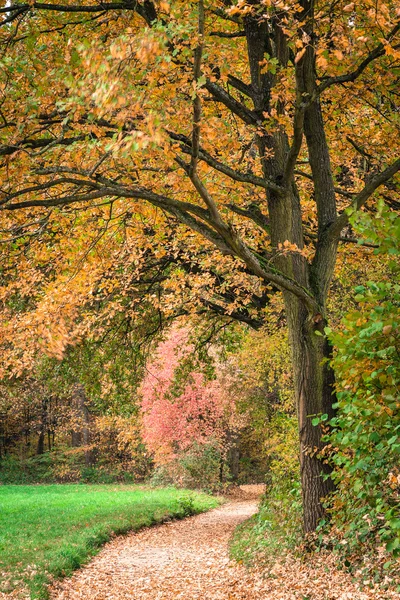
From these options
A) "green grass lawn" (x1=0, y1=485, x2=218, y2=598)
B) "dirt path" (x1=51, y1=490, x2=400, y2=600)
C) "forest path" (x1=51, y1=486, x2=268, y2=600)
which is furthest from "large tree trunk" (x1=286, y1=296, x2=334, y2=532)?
"green grass lawn" (x1=0, y1=485, x2=218, y2=598)

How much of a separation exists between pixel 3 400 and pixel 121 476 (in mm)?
9851

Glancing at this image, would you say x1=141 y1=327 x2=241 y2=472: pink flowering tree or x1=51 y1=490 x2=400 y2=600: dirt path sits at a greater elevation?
x1=141 y1=327 x2=241 y2=472: pink flowering tree

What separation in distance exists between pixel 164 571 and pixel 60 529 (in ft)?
→ 13.3

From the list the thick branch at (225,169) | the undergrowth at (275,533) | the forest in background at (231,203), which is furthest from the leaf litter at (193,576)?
the thick branch at (225,169)

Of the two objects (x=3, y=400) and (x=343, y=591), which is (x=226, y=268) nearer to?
(x=343, y=591)

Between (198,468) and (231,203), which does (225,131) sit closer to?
(231,203)

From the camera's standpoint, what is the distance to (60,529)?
13.9 meters

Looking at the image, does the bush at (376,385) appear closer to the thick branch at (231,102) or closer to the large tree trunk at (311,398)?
the large tree trunk at (311,398)

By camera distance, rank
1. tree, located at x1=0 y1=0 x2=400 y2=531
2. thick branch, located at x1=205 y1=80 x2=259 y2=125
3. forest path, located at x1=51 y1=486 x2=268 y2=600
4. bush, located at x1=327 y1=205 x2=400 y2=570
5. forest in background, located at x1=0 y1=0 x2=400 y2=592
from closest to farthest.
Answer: bush, located at x1=327 y1=205 x2=400 y2=570, forest in background, located at x1=0 y1=0 x2=400 y2=592, tree, located at x1=0 y1=0 x2=400 y2=531, thick branch, located at x1=205 y1=80 x2=259 y2=125, forest path, located at x1=51 y1=486 x2=268 y2=600

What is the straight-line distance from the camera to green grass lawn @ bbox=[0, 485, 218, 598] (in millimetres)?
9086

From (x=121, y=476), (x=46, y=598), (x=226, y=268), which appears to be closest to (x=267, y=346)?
(x=226, y=268)

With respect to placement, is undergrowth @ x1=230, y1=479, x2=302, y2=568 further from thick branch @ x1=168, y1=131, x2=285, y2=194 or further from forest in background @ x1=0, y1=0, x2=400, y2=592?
thick branch @ x1=168, y1=131, x2=285, y2=194

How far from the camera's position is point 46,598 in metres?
8.01

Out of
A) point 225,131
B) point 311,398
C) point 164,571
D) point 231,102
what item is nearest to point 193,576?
point 164,571
